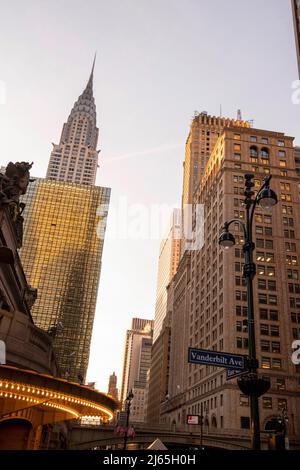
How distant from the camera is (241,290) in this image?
7781 centimetres

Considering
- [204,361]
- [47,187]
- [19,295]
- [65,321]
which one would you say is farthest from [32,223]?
[204,361]

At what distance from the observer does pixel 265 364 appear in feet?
236

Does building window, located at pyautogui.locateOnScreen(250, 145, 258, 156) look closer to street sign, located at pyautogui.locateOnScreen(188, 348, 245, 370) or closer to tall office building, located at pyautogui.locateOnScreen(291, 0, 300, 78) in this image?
tall office building, located at pyautogui.locateOnScreen(291, 0, 300, 78)

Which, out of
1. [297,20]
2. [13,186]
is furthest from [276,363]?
[13,186]

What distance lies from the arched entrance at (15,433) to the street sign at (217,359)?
1650cm

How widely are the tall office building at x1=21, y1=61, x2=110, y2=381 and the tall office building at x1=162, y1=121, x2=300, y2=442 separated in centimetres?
4242

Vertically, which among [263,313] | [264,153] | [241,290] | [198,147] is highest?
[198,147]

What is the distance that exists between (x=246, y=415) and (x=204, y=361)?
62.5m

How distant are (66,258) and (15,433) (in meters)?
126

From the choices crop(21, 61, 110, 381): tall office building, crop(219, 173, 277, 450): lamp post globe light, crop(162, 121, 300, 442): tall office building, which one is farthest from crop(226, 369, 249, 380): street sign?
crop(21, 61, 110, 381): tall office building

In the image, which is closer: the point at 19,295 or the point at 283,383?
the point at 19,295

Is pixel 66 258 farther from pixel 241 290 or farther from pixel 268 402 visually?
pixel 268 402

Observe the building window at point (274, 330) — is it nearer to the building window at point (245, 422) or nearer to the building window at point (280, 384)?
the building window at point (280, 384)
